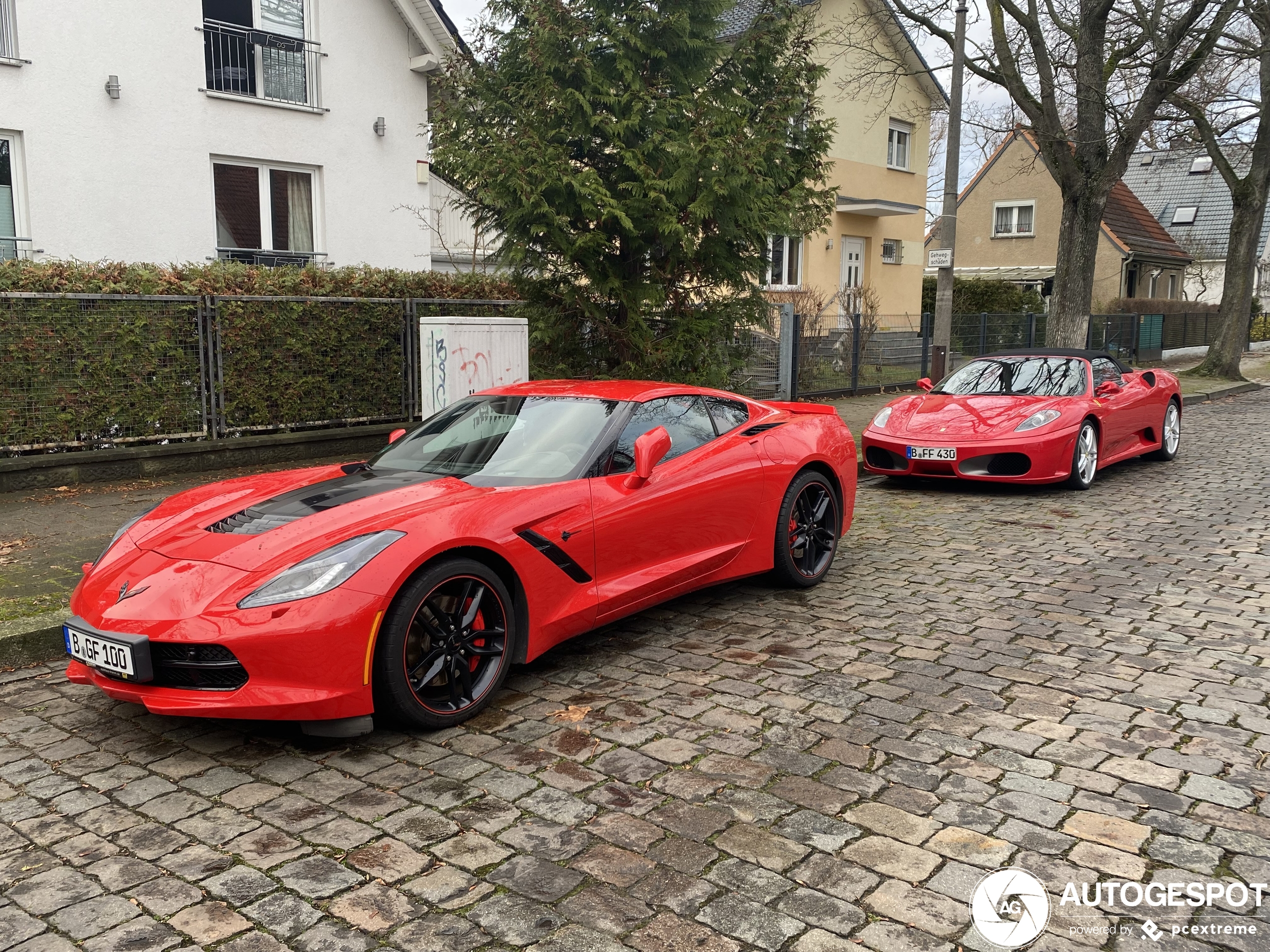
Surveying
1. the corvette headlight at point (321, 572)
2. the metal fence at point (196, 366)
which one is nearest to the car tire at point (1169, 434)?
the metal fence at point (196, 366)

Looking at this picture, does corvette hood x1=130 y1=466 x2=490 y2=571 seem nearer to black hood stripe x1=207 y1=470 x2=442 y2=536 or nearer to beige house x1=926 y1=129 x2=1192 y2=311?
black hood stripe x1=207 y1=470 x2=442 y2=536

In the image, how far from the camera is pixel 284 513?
4.44 meters

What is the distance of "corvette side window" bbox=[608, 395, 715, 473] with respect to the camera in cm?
519

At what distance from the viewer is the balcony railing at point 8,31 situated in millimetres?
13727

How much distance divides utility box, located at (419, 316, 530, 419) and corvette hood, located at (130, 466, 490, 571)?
3977 mm

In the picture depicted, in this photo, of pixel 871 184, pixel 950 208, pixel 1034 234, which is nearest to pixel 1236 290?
pixel 871 184

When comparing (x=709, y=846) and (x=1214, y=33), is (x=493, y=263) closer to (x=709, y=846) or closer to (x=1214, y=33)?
(x=709, y=846)

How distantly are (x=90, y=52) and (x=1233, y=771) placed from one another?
16045mm

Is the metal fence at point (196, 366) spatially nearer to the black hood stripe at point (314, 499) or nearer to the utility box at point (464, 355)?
the utility box at point (464, 355)

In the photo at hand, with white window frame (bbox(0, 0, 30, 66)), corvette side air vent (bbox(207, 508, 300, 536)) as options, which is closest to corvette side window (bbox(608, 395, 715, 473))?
corvette side air vent (bbox(207, 508, 300, 536))

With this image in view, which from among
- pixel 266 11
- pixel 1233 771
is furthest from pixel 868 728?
pixel 266 11

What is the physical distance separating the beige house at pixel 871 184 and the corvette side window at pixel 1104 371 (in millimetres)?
13732

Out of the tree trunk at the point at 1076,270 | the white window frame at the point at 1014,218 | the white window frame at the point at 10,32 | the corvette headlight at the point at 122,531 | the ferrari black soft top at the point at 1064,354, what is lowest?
the corvette headlight at the point at 122,531

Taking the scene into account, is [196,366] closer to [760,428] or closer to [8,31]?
[760,428]
